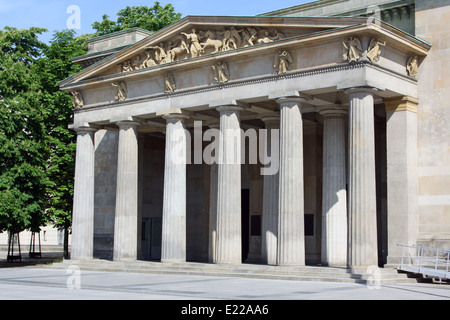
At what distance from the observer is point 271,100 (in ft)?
119

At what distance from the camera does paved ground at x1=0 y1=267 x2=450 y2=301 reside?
22.9 m

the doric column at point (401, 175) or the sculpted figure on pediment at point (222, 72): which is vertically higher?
the sculpted figure on pediment at point (222, 72)

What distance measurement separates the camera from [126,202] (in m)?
40.9

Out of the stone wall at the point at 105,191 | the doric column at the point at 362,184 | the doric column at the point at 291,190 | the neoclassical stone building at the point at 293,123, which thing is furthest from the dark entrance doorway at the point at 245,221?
the doric column at the point at 362,184

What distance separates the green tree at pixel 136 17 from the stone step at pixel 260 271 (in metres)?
31.3

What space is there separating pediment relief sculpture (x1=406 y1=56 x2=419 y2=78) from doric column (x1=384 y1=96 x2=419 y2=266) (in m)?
1.36

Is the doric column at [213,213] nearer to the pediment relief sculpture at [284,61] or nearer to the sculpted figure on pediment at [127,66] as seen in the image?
the sculpted figure on pediment at [127,66]

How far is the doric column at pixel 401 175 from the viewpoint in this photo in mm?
33344

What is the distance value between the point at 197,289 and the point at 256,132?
19344 millimetres

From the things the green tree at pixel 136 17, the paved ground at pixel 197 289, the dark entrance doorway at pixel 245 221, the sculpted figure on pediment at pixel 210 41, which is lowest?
the paved ground at pixel 197 289

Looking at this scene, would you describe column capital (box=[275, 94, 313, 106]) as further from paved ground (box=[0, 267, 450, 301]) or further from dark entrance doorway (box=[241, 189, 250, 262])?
dark entrance doorway (box=[241, 189, 250, 262])

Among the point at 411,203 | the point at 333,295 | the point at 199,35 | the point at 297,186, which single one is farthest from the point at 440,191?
the point at 199,35

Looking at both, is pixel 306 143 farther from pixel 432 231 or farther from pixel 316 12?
pixel 432 231

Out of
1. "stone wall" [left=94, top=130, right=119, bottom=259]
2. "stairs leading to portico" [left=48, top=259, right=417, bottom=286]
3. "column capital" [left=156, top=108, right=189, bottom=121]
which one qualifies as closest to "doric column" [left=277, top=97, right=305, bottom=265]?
"stairs leading to portico" [left=48, top=259, right=417, bottom=286]
